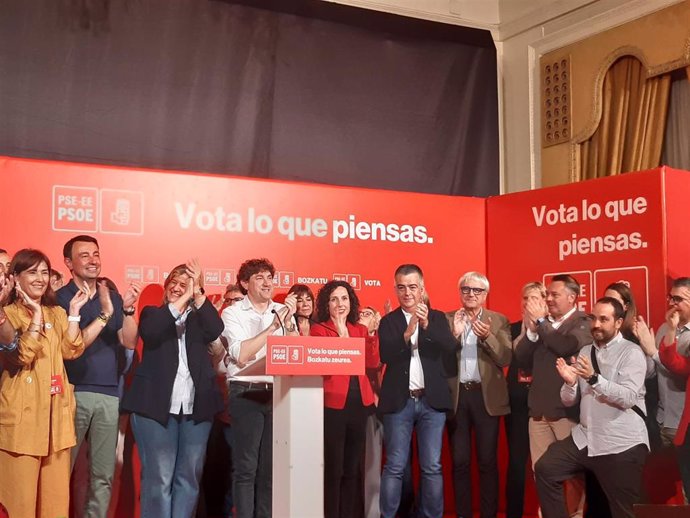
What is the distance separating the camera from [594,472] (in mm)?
5344

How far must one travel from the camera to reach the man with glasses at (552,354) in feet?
18.8

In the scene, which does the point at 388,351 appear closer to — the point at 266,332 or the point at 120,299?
the point at 266,332

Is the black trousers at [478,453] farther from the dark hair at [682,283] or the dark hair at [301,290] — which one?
the dark hair at [682,283]

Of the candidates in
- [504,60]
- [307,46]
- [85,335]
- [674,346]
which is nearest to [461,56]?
[504,60]

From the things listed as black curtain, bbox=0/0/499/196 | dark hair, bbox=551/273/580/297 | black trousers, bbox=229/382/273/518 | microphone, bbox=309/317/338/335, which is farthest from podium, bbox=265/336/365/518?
black curtain, bbox=0/0/499/196

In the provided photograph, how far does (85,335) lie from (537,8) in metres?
4.86

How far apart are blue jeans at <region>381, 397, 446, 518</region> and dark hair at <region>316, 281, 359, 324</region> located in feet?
2.04

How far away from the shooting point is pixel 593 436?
5305 mm

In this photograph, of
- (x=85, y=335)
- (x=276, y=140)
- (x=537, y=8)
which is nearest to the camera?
(x=85, y=335)

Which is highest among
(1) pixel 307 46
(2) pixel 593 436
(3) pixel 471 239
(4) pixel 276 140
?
(1) pixel 307 46

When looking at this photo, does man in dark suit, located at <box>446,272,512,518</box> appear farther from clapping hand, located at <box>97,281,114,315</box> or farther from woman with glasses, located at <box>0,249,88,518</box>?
woman with glasses, located at <box>0,249,88,518</box>

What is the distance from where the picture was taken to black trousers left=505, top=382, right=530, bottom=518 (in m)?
6.16

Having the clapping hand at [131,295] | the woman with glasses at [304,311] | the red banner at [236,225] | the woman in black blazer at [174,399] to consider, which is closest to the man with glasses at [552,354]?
the red banner at [236,225]

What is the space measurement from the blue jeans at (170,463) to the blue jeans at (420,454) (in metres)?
1.12
